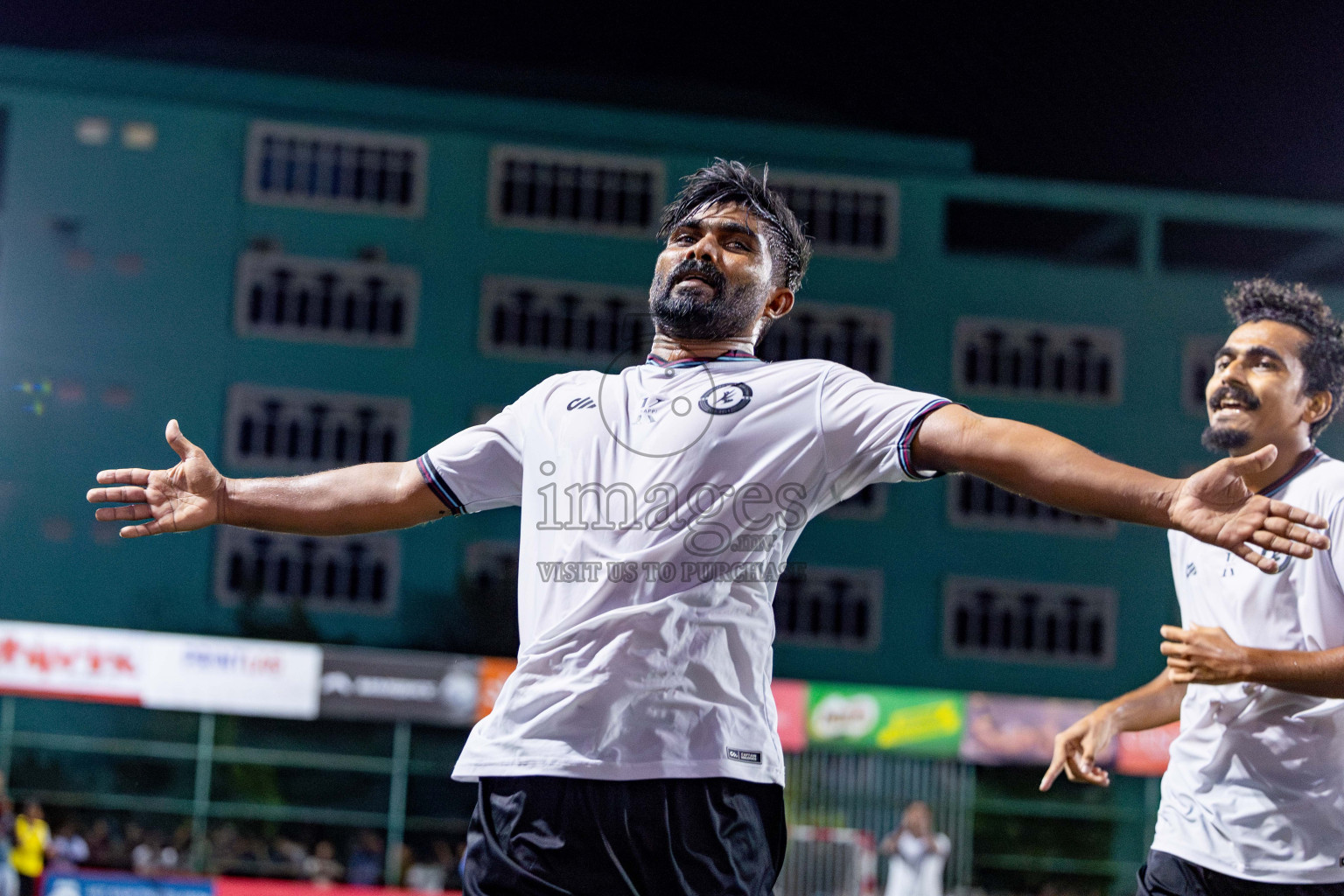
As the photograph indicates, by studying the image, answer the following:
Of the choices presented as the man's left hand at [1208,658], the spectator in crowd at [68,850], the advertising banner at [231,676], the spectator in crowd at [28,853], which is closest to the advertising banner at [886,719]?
the advertising banner at [231,676]

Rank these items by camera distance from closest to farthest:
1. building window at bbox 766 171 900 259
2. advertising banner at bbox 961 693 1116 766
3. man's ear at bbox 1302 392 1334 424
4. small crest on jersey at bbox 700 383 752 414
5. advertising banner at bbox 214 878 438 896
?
small crest on jersey at bbox 700 383 752 414 → man's ear at bbox 1302 392 1334 424 → advertising banner at bbox 214 878 438 896 → advertising banner at bbox 961 693 1116 766 → building window at bbox 766 171 900 259

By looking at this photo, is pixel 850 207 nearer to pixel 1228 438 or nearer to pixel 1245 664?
pixel 1228 438

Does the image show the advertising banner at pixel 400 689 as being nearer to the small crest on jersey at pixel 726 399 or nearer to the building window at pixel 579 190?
the building window at pixel 579 190

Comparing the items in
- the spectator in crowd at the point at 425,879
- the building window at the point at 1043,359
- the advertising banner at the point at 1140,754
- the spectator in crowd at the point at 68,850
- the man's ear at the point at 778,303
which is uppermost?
the building window at the point at 1043,359

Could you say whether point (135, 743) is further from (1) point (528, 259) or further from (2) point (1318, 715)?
(2) point (1318, 715)

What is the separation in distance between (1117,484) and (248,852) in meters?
25.0

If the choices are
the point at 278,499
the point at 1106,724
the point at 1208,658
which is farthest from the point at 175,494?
the point at 1106,724

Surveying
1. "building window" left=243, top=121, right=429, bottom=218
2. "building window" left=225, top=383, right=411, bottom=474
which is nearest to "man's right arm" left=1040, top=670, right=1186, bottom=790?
"building window" left=225, top=383, right=411, bottom=474

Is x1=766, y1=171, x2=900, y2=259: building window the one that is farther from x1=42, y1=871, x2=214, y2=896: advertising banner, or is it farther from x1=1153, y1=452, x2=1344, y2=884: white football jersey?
x1=1153, y1=452, x2=1344, y2=884: white football jersey

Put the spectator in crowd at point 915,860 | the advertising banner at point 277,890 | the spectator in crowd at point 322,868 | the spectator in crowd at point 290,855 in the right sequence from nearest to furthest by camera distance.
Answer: the advertising banner at point 277,890, the spectator in crowd at point 915,860, the spectator in crowd at point 322,868, the spectator in crowd at point 290,855

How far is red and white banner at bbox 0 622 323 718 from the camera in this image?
2367cm

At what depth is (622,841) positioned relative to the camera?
3047 millimetres

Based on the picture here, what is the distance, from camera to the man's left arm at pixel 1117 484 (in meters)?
2.78

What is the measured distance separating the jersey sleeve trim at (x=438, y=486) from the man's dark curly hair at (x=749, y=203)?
100 cm
